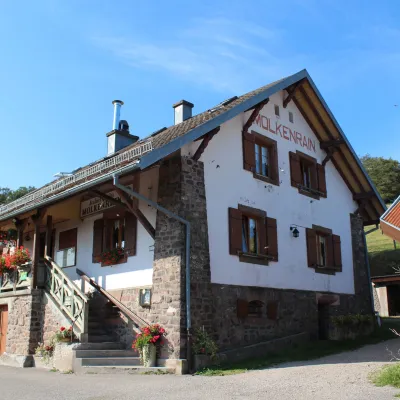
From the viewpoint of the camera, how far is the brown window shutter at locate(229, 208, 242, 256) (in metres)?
12.3

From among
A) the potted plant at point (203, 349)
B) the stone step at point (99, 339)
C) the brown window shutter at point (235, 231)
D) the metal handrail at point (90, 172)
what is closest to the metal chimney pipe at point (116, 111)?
the metal handrail at point (90, 172)

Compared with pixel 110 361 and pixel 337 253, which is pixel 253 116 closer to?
pixel 337 253

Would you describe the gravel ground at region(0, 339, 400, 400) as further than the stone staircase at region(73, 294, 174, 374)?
No

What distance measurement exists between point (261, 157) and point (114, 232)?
4.51 metres

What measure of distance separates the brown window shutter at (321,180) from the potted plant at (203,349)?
280 inches

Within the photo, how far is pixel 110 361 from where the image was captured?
10695mm

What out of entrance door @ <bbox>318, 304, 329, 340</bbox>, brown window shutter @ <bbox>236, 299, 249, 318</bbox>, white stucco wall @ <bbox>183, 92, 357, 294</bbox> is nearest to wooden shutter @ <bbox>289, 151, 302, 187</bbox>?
white stucco wall @ <bbox>183, 92, 357, 294</bbox>

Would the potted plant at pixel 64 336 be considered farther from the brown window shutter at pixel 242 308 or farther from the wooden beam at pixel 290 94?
the wooden beam at pixel 290 94

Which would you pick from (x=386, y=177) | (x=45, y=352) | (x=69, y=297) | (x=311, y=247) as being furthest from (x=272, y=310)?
(x=386, y=177)

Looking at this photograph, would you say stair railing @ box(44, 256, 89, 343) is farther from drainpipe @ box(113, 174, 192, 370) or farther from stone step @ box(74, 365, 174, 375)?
drainpipe @ box(113, 174, 192, 370)

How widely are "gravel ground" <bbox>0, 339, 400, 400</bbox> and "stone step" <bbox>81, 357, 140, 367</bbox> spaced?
0.54m

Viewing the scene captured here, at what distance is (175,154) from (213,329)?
3.92m

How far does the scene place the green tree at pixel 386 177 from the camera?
4778 cm

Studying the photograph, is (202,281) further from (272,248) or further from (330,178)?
(330,178)
